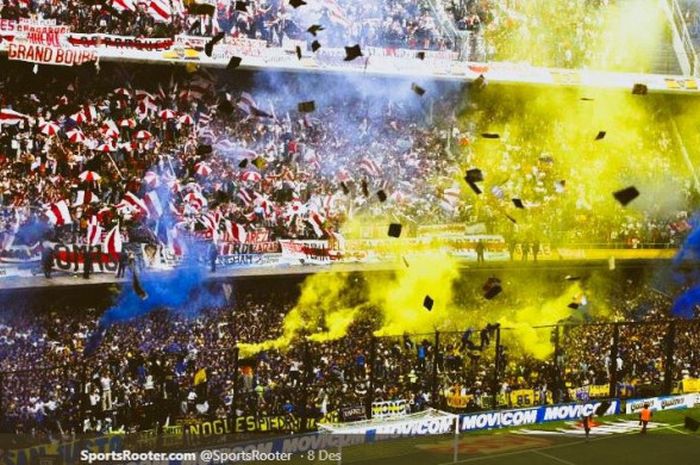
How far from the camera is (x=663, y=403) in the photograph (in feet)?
80.2

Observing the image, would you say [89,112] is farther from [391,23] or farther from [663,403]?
[663,403]

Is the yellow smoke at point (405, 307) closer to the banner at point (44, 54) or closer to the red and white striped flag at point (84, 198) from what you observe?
the red and white striped flag at point (84, 198)

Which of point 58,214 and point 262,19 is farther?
point 262,19

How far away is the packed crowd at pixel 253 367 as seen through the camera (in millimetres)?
17094

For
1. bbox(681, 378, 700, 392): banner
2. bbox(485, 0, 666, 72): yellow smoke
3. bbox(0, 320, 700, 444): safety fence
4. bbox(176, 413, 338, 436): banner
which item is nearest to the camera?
bbox(0, 320, 700, 444): safety fence

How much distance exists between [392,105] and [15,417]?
16504mm

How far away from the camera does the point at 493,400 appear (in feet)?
71.1

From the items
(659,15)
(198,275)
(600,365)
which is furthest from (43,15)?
(659,15)

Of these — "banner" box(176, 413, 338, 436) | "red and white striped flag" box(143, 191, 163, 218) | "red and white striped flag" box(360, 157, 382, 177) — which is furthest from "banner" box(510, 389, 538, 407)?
"red and white striped flag" box(143, 191, 163, 218)

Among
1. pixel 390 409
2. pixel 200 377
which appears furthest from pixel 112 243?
pixel 390 409

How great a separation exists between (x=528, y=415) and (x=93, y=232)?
1148 centimetres

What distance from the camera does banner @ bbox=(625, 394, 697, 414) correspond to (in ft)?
79.5

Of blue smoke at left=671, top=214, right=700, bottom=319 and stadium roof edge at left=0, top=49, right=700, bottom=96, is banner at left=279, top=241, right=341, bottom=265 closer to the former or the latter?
stadium roof edge at left=0, top=49, right=700, bottom=96

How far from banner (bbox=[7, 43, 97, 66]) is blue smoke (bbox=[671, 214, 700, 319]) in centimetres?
1986
